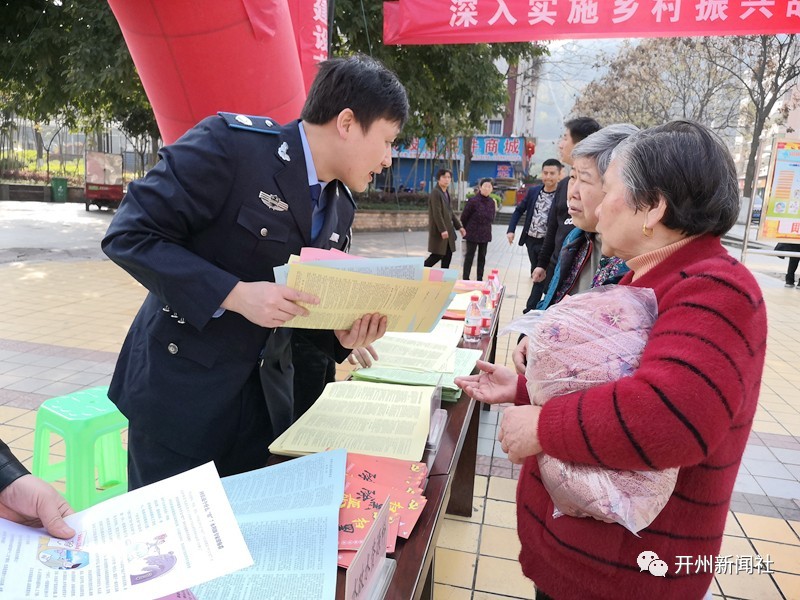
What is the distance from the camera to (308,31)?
3.24m

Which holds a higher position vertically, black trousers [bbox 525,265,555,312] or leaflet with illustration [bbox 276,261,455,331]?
leaflet with illustration [bbox 276,261,455,331]

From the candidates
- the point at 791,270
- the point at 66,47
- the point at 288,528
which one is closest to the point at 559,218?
the point at 288,528

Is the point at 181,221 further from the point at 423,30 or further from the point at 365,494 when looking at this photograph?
the point at 423,30

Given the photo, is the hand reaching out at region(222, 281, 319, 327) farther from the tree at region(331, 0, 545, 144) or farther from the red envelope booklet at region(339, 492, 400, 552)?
the tree at region(331, 0, 545, 144)

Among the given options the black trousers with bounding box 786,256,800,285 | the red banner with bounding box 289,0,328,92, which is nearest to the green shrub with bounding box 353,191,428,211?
the black trousers with bounding box 786,256,800,285

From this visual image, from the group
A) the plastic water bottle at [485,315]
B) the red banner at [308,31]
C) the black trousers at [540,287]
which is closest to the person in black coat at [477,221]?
the black trousers at [540,287]

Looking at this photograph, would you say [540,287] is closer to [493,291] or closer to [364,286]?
[493,291]

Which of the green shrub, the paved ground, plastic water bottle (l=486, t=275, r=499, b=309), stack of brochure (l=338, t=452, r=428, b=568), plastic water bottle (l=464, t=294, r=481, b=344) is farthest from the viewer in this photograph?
the green shrub

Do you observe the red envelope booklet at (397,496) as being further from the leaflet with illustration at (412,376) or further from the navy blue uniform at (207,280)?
the leaflet with illustration at (412,376)

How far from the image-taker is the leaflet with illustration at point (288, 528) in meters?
0.78

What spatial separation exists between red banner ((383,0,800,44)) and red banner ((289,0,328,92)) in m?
1.19

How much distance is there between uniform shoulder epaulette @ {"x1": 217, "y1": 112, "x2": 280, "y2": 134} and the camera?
49.3 inches

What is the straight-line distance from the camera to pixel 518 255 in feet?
39.2

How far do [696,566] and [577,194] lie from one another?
55.7 inches
